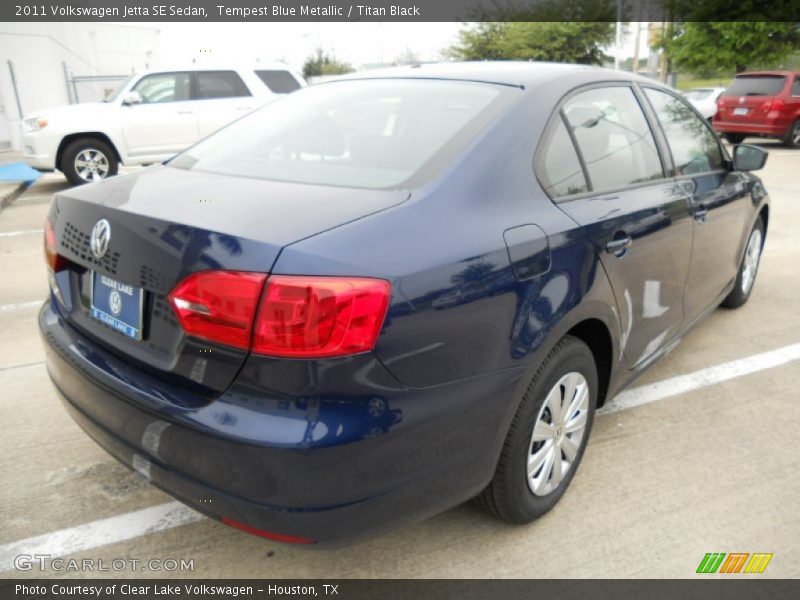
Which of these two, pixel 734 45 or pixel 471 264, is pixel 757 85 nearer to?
pixel 734 45

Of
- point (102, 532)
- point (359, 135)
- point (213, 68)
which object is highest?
point (213, 68)

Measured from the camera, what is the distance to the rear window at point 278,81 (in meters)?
10.6

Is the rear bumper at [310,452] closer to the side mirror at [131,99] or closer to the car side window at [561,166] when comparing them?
the car side window at [561,166]

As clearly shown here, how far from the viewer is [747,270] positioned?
15.0ft

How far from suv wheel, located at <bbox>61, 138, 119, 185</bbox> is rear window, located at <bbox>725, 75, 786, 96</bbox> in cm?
1423

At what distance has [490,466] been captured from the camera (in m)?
2.02

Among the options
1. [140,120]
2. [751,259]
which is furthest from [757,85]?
[140,120]

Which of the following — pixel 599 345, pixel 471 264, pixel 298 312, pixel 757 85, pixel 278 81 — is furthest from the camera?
pixel 757 85

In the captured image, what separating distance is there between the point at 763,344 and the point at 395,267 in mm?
3361

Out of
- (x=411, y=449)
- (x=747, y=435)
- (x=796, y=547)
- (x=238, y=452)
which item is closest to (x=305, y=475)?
(x=238, y=452)

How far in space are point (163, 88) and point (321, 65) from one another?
177 feet

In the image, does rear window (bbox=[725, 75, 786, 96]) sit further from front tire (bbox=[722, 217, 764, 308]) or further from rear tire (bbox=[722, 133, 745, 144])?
front tire (bbox=[722, 217, 764, 308])

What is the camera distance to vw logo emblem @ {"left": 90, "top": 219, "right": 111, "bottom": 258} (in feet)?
6.36

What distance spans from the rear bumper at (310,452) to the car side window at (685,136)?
187 centimetres
